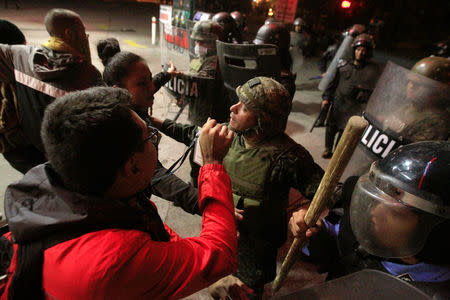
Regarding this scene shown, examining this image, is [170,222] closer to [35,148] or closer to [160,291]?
[35,148]

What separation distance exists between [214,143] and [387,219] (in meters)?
0.88

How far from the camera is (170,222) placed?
125 inches

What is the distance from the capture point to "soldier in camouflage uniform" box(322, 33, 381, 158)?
166 inches

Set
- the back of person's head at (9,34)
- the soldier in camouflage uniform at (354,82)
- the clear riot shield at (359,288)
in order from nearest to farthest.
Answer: the clear riot shield at (359,288), the back of person's head at (9,34), the soldier in camouflage uniform at (354,82)

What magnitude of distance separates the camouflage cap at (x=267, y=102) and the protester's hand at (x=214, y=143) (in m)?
0.52

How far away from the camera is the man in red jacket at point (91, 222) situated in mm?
803

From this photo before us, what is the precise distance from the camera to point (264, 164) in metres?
1.79

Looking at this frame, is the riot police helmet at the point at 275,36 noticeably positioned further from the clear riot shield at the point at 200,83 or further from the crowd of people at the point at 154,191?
the crowd of people at the point at 154,191

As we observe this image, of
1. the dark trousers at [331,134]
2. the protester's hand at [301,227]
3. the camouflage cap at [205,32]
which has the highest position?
the camouflage cap at [205,32]

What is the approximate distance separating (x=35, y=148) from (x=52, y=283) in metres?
2.03

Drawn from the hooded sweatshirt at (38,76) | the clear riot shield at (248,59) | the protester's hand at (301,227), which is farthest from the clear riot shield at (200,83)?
the protester's hand at (301,227)

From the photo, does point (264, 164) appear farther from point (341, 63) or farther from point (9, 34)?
point (341, 63)

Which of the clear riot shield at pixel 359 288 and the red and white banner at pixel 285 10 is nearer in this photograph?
the clear riot shield at pixel 359 288

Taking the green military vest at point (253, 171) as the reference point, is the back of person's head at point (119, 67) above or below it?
above
